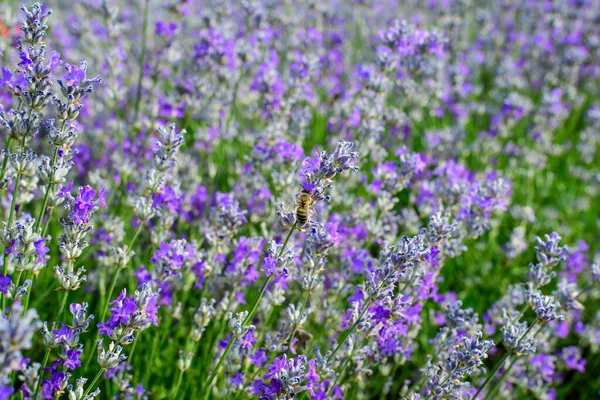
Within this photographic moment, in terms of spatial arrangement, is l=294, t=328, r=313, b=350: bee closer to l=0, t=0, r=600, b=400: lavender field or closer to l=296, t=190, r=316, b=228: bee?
l=0, t=0, r=600, b=400: lavender field

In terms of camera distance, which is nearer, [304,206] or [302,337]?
[304,206]

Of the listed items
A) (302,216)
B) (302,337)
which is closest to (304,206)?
(302,216)

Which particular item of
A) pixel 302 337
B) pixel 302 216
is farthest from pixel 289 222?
pixel 302 337

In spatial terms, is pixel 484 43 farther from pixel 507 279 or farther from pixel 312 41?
pixel 507 279

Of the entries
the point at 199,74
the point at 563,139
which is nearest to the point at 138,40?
the point at 199,74

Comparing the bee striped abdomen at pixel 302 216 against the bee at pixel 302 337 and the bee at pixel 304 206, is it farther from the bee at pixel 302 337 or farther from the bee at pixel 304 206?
the bee at pixel 302 337

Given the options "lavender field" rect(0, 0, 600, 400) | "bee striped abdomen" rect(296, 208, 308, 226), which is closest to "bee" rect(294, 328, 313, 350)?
"lavender field" rect(0, 0, 600, 400)

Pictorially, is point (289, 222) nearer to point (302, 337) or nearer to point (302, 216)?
point (302, 216)

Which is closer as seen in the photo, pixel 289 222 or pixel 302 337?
pixel 289 222
